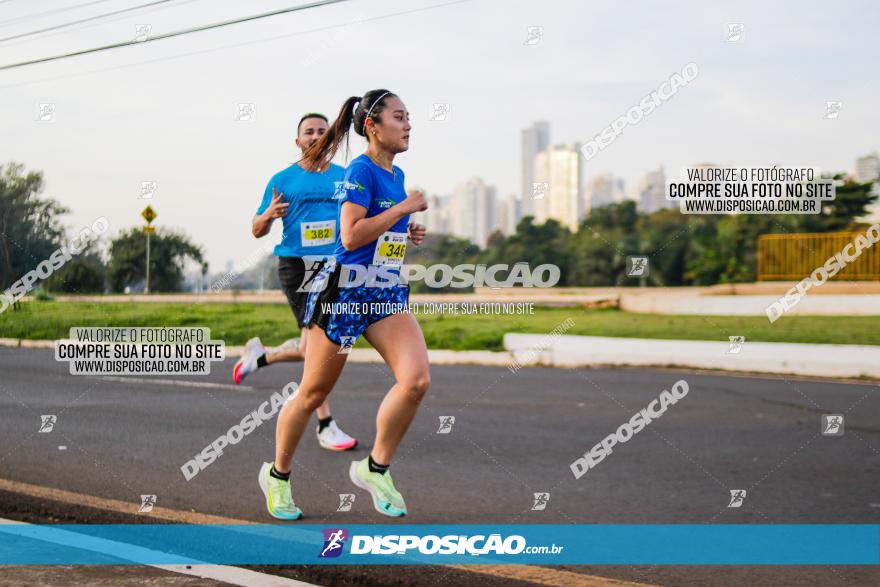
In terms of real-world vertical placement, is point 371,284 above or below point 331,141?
below

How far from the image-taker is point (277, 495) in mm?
4328

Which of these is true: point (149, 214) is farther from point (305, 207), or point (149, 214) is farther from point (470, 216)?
point (470, 216)

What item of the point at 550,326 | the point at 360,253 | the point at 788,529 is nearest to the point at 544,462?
the point at 788,529

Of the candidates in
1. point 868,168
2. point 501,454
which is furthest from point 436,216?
point 868,168

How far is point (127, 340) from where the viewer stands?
493 cm

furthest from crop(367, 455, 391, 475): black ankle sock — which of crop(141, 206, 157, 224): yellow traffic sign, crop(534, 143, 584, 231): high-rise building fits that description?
crop(534, 143, 584, 231): high-rise building

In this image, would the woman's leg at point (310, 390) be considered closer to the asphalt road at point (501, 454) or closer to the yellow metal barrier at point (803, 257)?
the asphalt road at point (501, 454)

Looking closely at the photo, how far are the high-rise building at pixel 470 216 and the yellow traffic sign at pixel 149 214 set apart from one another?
1497 millimetres

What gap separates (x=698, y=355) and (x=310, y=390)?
10.4 m

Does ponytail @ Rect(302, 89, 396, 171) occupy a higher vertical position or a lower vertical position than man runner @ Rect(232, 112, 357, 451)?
higher

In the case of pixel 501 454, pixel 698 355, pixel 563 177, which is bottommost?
pixel 501 454

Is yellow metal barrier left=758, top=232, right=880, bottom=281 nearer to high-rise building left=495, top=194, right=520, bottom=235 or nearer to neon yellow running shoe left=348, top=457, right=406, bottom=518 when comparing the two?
high-rise building left=495, top=194, right=520, bottom=235

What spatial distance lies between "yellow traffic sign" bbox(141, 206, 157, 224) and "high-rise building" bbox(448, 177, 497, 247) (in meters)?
1.50

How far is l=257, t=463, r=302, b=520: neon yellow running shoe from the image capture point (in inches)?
168
